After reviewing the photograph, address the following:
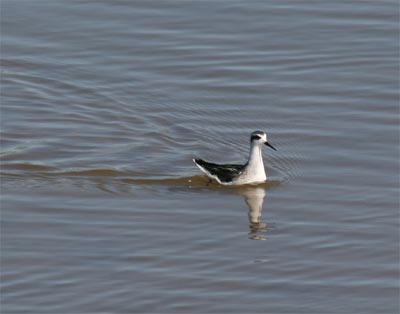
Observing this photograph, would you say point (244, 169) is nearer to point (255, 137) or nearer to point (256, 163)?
point (256, 163)

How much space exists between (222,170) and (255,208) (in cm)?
108

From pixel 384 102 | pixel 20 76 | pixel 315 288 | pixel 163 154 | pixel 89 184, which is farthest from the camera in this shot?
pixel 20 76

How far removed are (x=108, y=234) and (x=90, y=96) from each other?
20.2 feet

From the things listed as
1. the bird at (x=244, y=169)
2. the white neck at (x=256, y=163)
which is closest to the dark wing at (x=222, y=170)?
the bird at (x=244, y=169)

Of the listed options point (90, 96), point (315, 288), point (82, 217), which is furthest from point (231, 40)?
point (315, 288)

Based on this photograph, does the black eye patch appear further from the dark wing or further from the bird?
the dark wing

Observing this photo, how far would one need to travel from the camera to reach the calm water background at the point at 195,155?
15.1 meters

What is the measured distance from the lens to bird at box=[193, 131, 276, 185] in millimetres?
19000

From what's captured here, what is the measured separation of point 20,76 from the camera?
Result: 23172 millimetres

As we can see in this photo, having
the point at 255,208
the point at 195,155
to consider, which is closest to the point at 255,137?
the point at 195,155

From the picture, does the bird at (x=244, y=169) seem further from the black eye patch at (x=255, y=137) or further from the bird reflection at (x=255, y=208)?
the bird reflection at (x=255, y=208)

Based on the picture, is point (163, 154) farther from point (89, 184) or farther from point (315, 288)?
point (315, 288)

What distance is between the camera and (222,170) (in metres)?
19.0

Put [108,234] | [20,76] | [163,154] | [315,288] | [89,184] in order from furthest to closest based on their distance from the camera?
[20,76], [163,154], [89,184], [108,234], [315,288]
